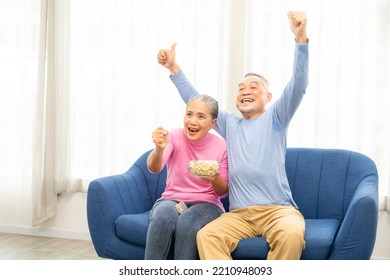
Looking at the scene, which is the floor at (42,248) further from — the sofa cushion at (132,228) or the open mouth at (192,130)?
the open mouth at (192,130)

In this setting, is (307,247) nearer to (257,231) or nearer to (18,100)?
(257,231)

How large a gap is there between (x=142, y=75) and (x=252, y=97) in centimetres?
137

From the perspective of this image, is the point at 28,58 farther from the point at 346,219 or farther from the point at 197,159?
the point at 346,219

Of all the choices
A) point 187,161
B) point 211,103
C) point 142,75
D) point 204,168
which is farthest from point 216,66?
point 204,168

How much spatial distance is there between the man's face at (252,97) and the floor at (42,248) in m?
1.54

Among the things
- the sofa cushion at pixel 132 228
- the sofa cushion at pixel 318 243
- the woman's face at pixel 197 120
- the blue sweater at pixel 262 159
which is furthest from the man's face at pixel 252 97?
the sofa cushion at pixel 132 228

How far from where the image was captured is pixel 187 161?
9.16ft

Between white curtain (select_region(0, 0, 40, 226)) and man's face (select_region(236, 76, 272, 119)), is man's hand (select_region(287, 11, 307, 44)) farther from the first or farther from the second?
white curtain (select_region(0, 0, 40, 226))

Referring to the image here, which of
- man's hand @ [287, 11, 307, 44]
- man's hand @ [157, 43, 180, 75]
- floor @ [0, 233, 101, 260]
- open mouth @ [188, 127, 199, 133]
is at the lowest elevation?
floor @ [0, 233, 101, 260]

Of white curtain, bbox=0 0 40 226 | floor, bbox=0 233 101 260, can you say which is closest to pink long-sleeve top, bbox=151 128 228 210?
floor, bbox=0 233 101 260

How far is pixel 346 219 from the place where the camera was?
2.45 metres

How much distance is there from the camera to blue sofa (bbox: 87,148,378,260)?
2.43 m

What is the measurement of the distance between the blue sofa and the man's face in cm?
41
